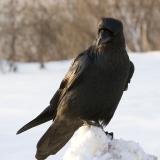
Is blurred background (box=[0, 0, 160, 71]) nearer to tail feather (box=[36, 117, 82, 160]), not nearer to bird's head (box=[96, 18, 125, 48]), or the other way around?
tail feather (box=[36, 117, 82, 160])

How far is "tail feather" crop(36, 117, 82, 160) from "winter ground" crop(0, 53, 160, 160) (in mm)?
1732

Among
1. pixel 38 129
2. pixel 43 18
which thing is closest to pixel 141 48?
pixel 43 18

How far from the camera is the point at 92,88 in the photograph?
4293mm

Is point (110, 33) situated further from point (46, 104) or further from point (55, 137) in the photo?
point (46, 104)

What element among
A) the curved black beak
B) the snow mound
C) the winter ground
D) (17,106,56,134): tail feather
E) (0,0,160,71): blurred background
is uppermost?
the curved black beak

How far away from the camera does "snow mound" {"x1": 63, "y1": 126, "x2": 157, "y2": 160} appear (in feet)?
12.9

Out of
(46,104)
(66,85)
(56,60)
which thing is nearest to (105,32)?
(66,85)

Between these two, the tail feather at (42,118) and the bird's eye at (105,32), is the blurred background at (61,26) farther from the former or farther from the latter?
the bird's eye at (105,32)

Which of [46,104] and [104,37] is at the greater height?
[104,37]

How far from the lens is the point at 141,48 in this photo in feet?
80.0

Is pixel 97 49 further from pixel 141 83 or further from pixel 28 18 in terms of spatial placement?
pixel 28 18

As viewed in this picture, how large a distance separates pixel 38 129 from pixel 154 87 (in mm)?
3688

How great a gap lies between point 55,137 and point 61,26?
629 inches

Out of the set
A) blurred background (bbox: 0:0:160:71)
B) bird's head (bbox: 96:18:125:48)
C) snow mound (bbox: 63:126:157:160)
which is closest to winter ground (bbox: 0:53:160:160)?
blurred background (bbox: 0:0:160:71)
